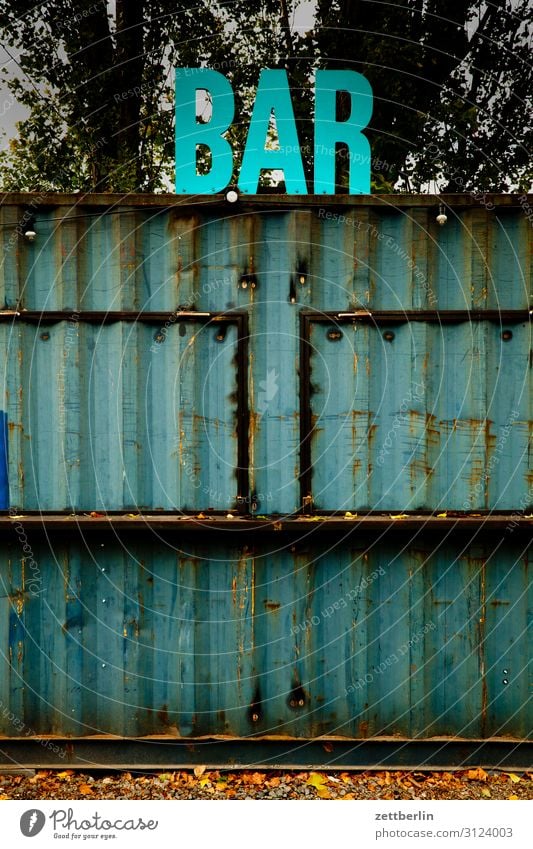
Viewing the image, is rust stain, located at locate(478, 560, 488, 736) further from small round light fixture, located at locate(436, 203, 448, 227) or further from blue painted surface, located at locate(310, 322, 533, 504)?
small round light fixture, located at locate(436, 203, 448, 227)

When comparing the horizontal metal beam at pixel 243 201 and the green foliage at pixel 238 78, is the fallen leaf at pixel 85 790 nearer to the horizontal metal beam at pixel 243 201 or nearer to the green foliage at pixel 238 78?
the horizontal metal beam at pixel 243 201

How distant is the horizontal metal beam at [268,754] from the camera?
6.27 metres

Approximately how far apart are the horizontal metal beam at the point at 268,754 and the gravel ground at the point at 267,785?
→ 0.08 m

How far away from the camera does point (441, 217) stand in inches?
238

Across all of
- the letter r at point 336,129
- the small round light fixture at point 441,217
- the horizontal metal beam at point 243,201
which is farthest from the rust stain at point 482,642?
the letter r at point 336,129

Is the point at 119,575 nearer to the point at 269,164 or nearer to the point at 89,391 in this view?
the point at 89,391

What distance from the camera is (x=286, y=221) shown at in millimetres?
6176

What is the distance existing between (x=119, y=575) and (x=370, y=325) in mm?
3569

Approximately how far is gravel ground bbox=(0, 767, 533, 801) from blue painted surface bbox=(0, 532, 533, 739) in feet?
1.36

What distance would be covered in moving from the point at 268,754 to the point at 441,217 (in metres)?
5.64

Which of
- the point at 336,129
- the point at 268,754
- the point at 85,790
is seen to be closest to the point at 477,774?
the point at 268,754

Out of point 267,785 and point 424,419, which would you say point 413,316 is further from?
point 267,785

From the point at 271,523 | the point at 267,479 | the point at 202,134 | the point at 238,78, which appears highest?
the point at 238,78

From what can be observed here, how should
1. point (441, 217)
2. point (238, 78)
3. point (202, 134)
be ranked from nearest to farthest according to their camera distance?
point (441, 217)
point (202, 134)
point (238, 78)
